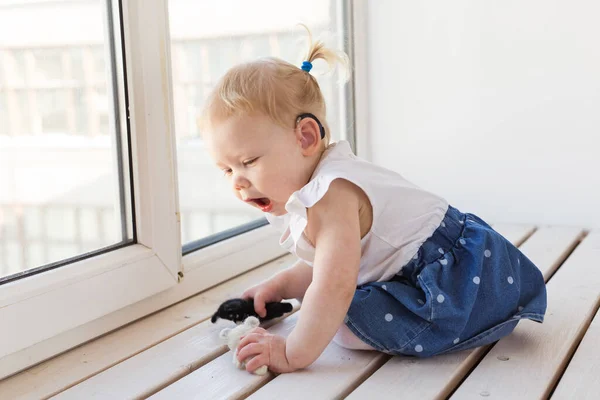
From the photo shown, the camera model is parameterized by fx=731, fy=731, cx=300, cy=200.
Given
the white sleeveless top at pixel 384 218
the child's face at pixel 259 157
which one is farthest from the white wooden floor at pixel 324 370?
the child's face at pixel 259 157

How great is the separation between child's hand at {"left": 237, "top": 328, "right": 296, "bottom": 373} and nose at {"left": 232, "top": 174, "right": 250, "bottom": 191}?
21cm

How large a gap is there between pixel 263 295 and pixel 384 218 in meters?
0.25

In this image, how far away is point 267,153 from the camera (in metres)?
1.01

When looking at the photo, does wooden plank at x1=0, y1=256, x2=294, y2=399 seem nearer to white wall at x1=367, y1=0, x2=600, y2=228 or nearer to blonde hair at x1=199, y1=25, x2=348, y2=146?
blonde hair at x1=199, y1=25, x2=348, y2=146

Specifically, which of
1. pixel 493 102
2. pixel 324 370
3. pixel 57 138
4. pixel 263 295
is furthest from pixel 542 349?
pixel 493 102

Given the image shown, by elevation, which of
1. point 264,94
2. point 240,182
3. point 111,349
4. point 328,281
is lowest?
point 111,349

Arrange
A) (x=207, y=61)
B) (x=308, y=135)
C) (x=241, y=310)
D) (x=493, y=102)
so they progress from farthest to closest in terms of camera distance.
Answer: (x=493, y=102)
(x=207, y=61)
(x=241, y=310)
(x=308, y=135)

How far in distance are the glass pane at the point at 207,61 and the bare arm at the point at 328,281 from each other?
0.39m

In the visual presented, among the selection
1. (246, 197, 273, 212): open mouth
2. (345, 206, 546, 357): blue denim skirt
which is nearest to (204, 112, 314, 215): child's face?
(246, 197, 273, 212): open mouth

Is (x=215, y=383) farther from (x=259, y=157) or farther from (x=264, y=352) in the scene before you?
(x=259, y=157)

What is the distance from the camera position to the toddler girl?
0.98 metres

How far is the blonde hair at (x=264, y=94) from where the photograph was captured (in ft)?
3.28

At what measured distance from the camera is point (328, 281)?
97cm

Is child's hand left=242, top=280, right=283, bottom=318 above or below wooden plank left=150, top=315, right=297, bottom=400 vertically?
above
